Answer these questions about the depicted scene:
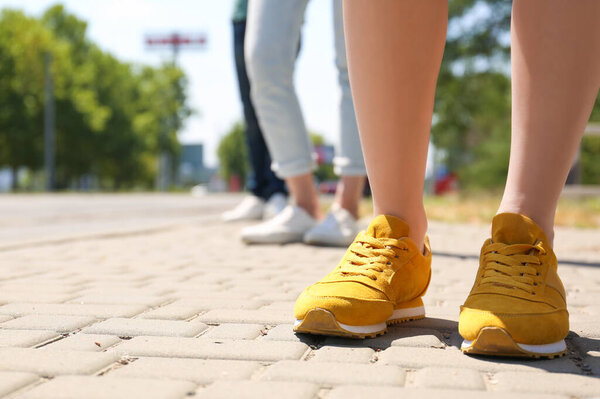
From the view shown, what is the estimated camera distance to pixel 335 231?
3.91 meters

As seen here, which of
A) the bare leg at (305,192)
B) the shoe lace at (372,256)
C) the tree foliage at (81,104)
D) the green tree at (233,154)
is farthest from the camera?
the green tree at (233,154)

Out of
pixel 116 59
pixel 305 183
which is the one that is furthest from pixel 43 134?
pixel 305 183

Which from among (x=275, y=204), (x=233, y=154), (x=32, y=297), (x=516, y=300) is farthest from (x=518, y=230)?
(x=233, y=154)

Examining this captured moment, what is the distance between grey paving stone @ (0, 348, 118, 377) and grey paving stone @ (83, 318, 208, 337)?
9.0 inches

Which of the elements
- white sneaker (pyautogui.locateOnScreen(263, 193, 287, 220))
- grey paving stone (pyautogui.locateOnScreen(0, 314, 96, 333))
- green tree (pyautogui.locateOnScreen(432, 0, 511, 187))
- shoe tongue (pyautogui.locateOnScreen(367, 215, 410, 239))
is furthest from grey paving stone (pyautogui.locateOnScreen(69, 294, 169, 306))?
green tree (pyautogui.locateOnScreen(432, 0, 511, 187))

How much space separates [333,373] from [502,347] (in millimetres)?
387

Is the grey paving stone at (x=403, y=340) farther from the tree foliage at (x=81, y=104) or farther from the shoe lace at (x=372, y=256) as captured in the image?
the tree foliage at (x=81, y=104)

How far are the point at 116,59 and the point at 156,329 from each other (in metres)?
48.3

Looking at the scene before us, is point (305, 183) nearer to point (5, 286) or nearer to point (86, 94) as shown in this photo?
point (5, 286)

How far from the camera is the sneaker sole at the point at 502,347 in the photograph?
1538 millimetres

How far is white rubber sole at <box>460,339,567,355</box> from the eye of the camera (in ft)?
5.09

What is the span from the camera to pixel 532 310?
5.23ft

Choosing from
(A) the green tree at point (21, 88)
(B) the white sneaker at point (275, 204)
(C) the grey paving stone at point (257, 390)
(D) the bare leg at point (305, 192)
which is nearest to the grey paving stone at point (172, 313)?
(C) the grey paving stone at point (257, 390)

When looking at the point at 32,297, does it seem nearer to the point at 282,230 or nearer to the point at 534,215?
the point at 534,215
